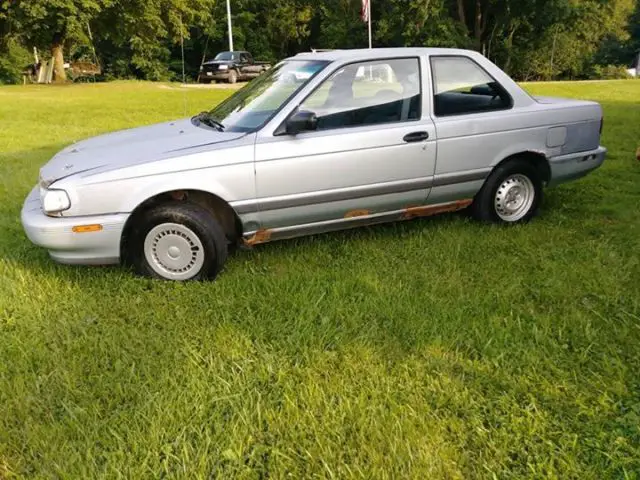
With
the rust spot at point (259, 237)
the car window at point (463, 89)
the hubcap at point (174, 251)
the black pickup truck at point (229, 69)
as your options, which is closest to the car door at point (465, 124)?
the car window at point (463, 89)

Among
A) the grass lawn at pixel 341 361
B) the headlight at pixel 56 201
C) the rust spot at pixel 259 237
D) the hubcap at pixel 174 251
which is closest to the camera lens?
the grass lawn at pixel 341 361

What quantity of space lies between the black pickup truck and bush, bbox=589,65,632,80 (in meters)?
29.1

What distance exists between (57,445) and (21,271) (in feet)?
6.90

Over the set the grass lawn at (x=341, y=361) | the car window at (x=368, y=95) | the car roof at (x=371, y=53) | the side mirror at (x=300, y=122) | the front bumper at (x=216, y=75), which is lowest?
the grass lawn at (x=341, y=361)

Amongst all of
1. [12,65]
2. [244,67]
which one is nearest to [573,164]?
[244,67]

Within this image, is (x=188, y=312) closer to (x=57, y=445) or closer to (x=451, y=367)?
(x=57, y=445)

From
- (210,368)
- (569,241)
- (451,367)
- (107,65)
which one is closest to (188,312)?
(210,368)

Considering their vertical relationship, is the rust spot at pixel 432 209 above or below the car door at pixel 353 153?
below

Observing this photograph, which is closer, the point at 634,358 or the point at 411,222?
the point at 634,358

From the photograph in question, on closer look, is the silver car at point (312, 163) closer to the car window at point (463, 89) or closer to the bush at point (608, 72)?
the car window at point (463, 89)

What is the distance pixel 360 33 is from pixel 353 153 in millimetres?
45431

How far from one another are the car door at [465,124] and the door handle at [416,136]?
0.42 feet

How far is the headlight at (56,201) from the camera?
3.59m

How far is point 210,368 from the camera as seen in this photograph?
113 inches
